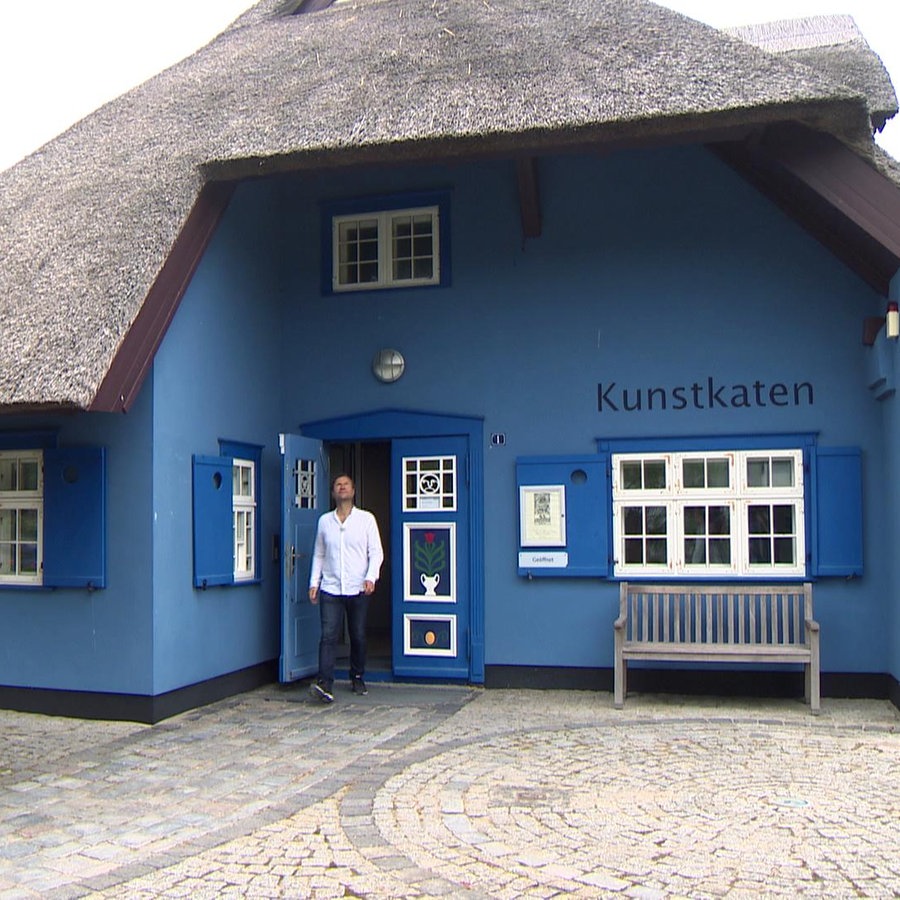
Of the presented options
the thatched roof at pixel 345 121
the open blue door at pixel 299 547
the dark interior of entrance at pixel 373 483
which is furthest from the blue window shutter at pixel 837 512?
the dark interior of entrance at pixel 373 483

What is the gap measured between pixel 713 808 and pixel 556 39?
655 cm

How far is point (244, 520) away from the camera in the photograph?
31.2ft

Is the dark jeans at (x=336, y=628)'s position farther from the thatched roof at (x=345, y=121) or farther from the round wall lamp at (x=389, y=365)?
the thatched roof at (x=345, y=121)

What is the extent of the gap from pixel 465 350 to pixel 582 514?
180 cm

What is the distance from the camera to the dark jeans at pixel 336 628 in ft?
29.0

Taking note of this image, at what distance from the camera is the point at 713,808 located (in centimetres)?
570

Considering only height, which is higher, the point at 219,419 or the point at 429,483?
the point at 219,419

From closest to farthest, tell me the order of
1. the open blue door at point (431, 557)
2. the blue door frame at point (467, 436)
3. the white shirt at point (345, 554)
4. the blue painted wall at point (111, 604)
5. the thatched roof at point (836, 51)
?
the blue painted wall at point (111, 604) → the white shirt at point (345, 554) → the thatched roof at point (836, 51) → the blue door frame at point (467, 436) → the open blue door at point (431, 557)

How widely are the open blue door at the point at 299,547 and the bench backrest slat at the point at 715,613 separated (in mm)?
2808

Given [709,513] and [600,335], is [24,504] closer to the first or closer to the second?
[600,335]

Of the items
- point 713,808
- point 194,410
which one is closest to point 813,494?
point 713,808

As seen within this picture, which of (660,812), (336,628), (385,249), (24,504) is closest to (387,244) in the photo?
(385,249)

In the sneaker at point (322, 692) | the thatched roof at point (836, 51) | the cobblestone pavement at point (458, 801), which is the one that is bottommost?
the cobblestone pavement at point (458, 801)

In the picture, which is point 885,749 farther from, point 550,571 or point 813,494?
point 550,571
